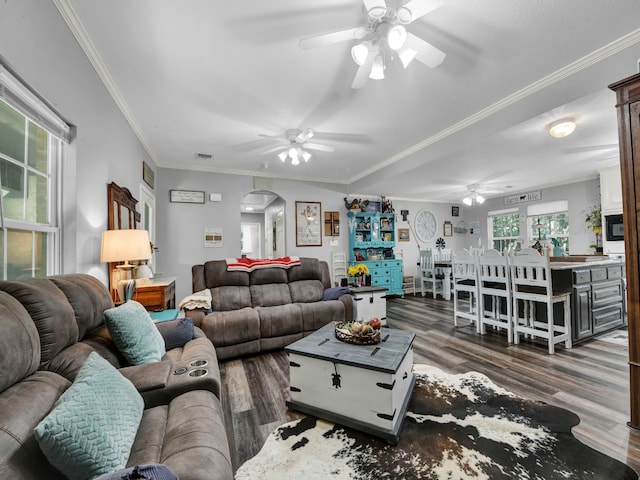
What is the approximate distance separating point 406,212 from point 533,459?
635 cm

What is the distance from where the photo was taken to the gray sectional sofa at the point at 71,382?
0.80 metres

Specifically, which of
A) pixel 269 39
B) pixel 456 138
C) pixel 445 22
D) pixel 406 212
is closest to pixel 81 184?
pixel 269 39

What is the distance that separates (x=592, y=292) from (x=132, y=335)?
4.64 metres

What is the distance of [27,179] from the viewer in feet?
5.39

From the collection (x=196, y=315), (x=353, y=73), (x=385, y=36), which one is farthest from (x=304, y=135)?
(x=196, y=315)

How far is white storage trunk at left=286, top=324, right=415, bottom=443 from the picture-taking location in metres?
1.68

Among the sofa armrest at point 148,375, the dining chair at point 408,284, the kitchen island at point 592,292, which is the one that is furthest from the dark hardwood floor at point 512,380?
the dining chair at point 408,284

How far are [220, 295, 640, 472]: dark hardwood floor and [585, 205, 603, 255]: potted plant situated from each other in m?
2.84

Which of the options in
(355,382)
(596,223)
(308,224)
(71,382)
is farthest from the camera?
(308,224)

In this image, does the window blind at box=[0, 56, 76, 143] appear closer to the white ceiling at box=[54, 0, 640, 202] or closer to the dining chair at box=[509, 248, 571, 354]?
the white ceiling at box=[54, 0, 640, 202]

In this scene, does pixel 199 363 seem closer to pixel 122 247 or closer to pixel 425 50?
pixel 122 247

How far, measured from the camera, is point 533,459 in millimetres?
1504

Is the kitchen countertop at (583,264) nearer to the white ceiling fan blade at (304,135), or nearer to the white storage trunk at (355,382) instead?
the white storage trunk at (355,382)

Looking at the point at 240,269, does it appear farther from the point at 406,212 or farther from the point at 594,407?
the point at 406,212
